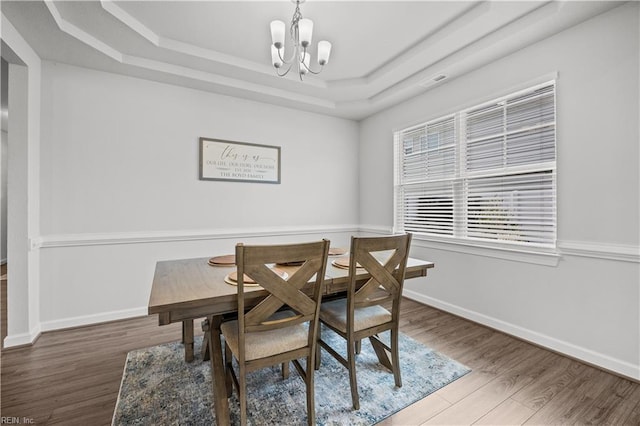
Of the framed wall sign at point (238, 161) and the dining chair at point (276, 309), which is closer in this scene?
the dining chair at point (276, 309)

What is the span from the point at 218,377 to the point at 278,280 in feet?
2.39

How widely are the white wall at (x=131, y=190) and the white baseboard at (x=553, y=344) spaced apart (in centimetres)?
227

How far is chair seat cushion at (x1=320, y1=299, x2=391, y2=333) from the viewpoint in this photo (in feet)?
5.65

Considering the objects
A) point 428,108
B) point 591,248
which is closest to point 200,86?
point 428,108

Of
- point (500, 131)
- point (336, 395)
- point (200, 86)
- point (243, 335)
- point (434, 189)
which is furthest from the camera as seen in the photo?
point (434, 189)

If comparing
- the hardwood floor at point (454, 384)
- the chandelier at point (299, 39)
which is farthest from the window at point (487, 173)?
the chandelier at point (299, 39)

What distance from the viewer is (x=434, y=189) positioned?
329cm

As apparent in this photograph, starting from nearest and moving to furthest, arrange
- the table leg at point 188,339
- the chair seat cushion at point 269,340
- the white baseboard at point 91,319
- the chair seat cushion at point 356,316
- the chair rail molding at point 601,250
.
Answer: the chair seat cushion at point 269,340, the chair seat cushion at point 356,316, the chair rail molding at point 601,250, the table leg at point 188,339, the white baseboard at point 91,319

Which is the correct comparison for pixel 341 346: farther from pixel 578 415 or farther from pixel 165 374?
pixel 578 415

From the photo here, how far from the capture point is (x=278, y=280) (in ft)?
4.47

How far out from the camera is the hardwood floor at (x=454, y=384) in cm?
156

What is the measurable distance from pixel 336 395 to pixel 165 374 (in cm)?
119

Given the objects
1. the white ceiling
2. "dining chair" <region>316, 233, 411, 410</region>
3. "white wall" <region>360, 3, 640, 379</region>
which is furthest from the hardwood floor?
the white ceiling

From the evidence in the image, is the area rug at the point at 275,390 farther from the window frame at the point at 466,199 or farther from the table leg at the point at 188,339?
the window frame at the point at 466,199
